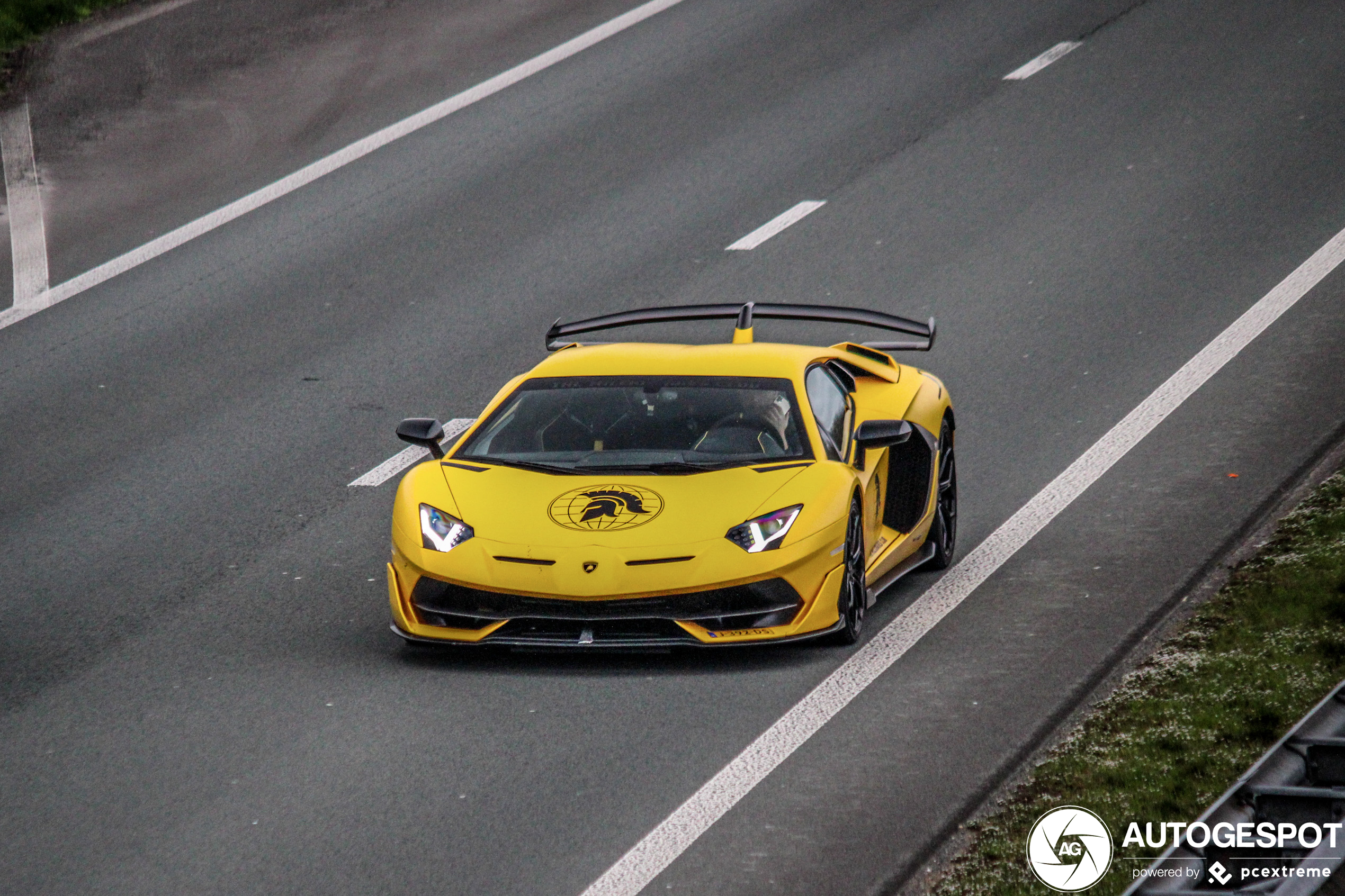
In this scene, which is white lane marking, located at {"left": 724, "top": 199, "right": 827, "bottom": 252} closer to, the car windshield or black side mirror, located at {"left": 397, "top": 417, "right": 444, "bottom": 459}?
the car windshield

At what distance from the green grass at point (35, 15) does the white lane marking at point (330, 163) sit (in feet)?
15.8

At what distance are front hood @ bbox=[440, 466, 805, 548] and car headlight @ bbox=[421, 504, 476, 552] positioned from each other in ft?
0.16

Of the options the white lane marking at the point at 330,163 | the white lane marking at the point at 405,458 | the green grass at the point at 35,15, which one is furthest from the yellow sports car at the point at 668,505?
the green grass at the point at 35,15

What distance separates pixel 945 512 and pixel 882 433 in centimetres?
117

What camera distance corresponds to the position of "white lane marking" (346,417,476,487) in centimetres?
1232

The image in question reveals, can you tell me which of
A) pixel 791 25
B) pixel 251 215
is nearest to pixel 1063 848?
pixel 251 215

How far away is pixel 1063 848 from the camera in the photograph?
261 inches

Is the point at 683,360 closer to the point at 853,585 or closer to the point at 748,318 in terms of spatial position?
the point at 748,318

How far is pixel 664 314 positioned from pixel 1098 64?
11817mm

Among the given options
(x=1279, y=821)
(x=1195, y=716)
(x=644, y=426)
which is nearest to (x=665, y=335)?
(x=644, y=426)

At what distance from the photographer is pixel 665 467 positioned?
9.12 m

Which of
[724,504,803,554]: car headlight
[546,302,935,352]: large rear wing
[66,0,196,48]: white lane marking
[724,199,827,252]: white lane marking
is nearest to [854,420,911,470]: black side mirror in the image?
[724,504,803,554]: car headlight

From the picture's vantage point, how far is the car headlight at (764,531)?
864cm

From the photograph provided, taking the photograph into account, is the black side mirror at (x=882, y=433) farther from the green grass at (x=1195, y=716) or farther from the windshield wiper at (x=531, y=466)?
the green grass at (x=1195, y=716)
